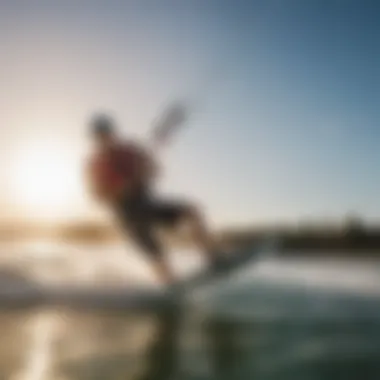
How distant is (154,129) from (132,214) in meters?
0.24

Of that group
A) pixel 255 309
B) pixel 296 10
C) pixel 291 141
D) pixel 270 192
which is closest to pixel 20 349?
pixel 255 309

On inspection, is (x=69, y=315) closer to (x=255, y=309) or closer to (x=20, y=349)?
(x=20, y=349)

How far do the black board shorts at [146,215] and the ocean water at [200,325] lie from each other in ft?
0.19

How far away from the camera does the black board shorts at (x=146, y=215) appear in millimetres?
1901

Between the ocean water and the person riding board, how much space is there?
0.18 feet

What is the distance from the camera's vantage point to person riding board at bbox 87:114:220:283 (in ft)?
6.17

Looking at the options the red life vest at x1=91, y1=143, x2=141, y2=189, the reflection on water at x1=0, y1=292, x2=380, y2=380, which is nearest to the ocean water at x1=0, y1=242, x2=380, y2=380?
the reflection on water at x1=0, y1=292, x2=380, y2=380

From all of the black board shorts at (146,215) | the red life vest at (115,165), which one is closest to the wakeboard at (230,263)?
the black board shorts at (146,215)

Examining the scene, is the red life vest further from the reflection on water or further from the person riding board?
the reflection on water

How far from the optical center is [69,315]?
75.4 inches

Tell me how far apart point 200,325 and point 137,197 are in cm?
39

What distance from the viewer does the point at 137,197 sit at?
191 centimetres

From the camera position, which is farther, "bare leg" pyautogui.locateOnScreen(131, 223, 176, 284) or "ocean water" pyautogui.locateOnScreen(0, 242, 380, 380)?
"bare leg" pyautogui.locateOnScreen(131, 223, 176, 284)

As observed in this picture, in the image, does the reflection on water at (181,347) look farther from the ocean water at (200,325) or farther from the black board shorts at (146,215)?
the black board shorts at (146,215)
